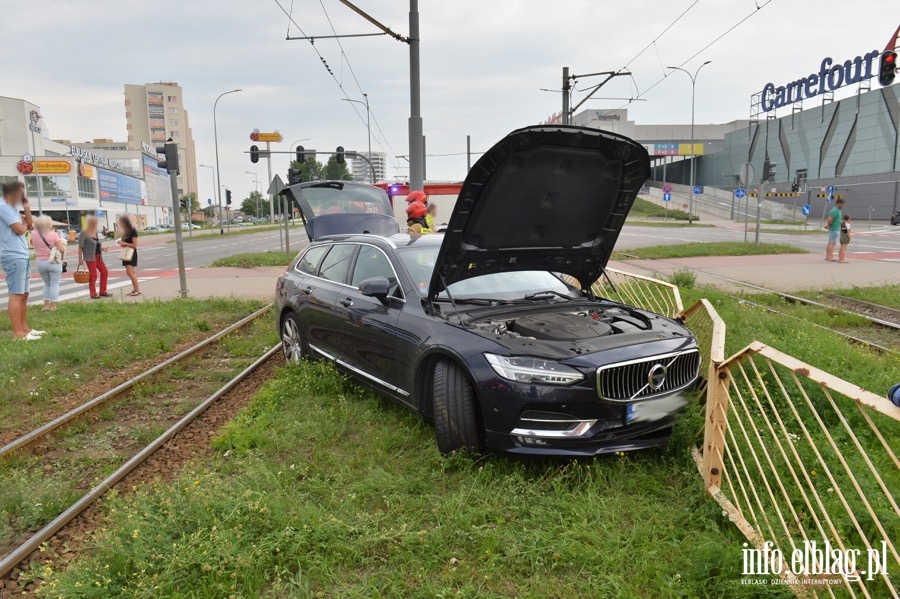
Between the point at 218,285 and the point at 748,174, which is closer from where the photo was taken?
the point at 218,285

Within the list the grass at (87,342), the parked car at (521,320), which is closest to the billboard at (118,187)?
the grass at (87,342)

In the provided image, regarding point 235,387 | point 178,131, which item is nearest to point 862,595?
point 235,387

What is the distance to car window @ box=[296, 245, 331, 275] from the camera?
6.54 m

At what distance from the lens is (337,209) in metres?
12.2

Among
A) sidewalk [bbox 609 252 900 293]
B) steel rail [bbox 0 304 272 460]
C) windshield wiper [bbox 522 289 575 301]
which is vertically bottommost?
steel rail [bbox 0 304 272 460]

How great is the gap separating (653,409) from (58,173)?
6550 centimetres

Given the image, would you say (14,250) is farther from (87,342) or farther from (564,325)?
(564,325)

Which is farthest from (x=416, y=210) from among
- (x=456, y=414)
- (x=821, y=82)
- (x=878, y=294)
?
(x=821, y=82)

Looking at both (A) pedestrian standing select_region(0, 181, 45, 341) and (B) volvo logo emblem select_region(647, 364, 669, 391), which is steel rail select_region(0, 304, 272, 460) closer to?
(A) pedestrian standing select_region(0, 181, 45, 341)

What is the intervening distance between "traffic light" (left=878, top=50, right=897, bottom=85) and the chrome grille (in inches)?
536

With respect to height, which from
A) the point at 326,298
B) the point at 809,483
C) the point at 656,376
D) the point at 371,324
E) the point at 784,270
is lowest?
the point at 784,270

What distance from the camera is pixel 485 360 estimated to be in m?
3.70

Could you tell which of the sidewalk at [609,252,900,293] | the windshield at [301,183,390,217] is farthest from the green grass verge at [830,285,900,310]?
the windshield at [301,183,390,217]

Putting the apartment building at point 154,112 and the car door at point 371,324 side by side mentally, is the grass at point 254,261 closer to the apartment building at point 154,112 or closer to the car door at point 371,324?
the car door at point 371,324
